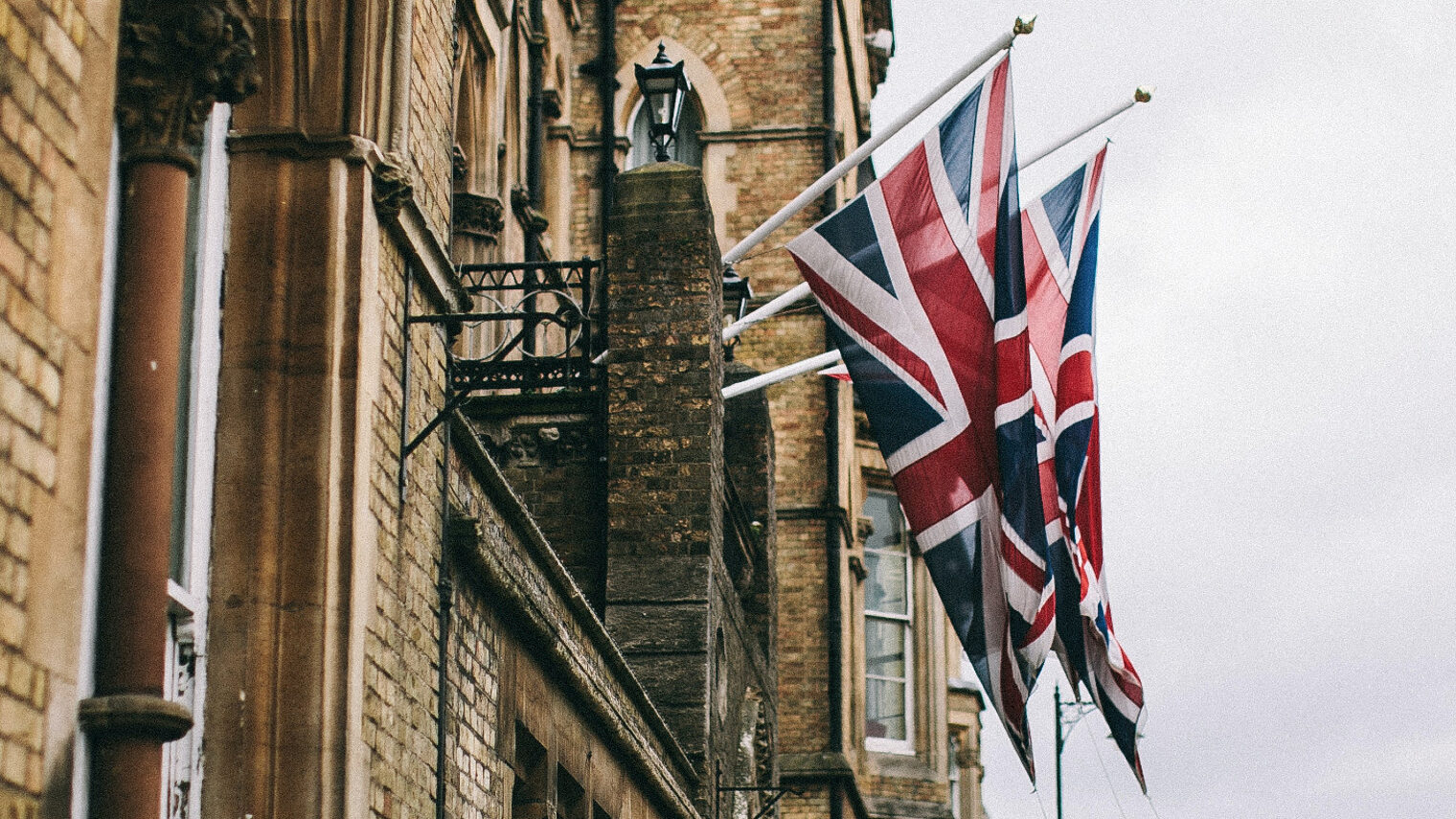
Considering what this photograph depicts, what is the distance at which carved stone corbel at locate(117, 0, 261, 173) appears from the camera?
721cm

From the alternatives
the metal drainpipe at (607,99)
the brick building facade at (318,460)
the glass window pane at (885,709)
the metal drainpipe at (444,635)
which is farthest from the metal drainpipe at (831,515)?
the metal drainpipe at (444,635)

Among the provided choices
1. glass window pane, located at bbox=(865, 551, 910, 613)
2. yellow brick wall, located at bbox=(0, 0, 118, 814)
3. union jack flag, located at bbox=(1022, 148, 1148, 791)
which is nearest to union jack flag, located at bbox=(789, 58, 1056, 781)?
union jack flag, located at bbox=(1022, 148, 1148, 791)

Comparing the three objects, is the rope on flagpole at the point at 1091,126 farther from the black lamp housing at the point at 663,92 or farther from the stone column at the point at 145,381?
the stone column at the point at 145,381

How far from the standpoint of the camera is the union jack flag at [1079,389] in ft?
55.5

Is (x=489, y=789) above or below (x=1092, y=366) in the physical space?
below

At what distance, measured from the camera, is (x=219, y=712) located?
8797mm

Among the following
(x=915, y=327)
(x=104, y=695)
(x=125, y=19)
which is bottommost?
(x=104, y=695)

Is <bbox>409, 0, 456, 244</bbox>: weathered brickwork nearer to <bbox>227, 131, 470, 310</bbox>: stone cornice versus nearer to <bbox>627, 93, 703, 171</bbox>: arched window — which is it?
<bbox>227, 131, 470, 310</bbox>: stone cornice

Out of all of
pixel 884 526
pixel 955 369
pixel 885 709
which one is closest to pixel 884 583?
pixel 884 526

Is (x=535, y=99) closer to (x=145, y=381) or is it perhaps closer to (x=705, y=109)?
(x=705, y=109)

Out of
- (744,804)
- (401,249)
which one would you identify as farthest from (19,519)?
(744,804)

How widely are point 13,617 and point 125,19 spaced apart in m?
2.09

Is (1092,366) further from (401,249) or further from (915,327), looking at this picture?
(401,249)

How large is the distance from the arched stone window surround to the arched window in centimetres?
8
